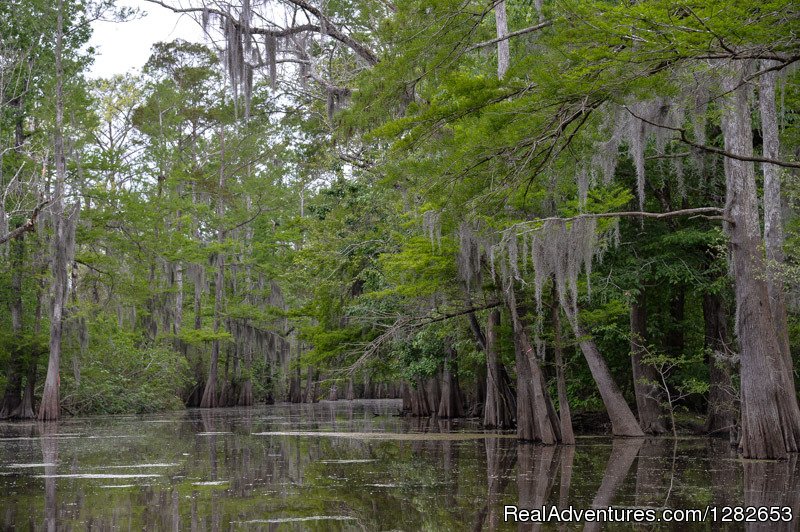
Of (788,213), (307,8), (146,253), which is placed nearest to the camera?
(788,213)

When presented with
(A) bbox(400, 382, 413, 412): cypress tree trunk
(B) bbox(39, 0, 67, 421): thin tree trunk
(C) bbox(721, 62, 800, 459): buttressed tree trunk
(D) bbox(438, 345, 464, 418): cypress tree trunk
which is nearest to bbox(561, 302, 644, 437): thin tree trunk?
(C) bbox(721, 62, 800, 459): buttressed tree trunk

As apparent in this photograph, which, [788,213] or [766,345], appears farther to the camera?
[788,213]

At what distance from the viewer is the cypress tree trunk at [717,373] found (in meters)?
16.5

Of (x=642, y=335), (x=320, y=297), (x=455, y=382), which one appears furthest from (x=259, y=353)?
(x=642, y=335)

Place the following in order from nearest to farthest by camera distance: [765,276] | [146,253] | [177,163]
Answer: [765,276] < [146,253] < [177,163]

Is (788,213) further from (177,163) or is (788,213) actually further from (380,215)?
(177,163)

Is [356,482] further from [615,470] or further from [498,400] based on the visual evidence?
[498,400]

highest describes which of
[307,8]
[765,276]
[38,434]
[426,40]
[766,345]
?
[307,8]

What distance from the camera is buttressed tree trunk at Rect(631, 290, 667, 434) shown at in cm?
1783

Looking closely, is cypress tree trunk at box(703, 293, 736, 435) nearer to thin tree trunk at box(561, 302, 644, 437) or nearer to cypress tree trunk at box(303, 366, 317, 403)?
thin tree trunk at box(561, 302, 644, 437)

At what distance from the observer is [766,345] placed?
40.0ft

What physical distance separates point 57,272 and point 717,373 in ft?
59.9

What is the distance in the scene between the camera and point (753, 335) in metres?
12.3

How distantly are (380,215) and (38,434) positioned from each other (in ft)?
32.3
